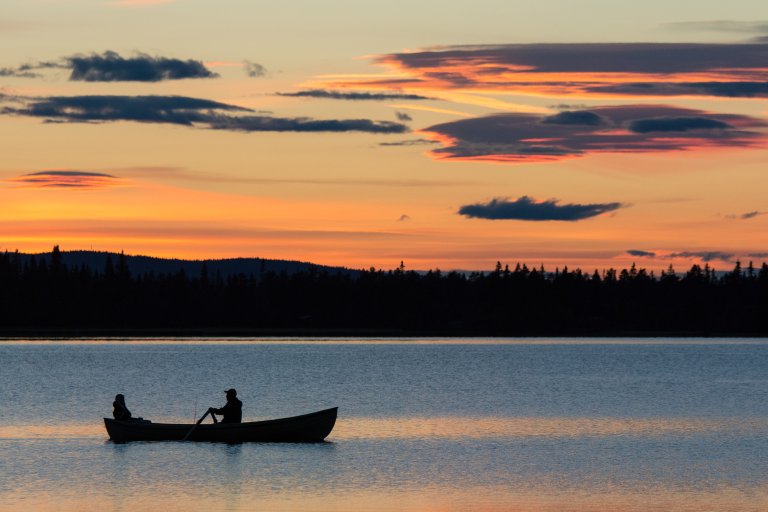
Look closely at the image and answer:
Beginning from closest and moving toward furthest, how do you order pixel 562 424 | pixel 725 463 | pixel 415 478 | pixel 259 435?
1. pixel 415 478
2. pixel 725 463
3. pixel 259 435
4. pixel 562 424

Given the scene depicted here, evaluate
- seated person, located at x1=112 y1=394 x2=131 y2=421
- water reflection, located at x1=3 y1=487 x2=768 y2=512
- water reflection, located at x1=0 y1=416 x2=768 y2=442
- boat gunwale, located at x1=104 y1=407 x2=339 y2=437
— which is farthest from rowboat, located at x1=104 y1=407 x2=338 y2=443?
water reflection, located at x1=3 y1=487 x2=768 y2=512

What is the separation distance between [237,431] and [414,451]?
705cm

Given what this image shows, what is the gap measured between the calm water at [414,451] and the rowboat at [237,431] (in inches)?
23.3

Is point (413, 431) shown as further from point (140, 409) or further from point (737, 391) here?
point (737, 391)

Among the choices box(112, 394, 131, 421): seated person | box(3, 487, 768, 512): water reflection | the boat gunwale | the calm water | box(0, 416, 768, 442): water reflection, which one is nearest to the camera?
box(3, 487, 768, 512): water reflection

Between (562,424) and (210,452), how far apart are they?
2181 centimetres

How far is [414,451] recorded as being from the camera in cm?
5284

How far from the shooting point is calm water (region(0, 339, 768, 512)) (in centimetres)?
3991

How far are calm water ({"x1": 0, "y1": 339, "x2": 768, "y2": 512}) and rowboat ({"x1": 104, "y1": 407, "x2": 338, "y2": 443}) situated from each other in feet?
1.94

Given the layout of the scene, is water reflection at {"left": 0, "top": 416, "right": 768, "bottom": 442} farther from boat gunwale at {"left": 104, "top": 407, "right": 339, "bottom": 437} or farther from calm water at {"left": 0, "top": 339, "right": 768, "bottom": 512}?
boat gunwale at {"left": 104, "top": 407, "right": 339, "bottom": 437}

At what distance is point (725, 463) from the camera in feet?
161

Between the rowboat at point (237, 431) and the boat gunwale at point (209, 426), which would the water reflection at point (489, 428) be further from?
the boat gunwale at point (209, 426)

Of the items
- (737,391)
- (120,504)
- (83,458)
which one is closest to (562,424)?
(83,458)

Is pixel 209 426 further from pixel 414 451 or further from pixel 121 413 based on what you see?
pixel 414 451
